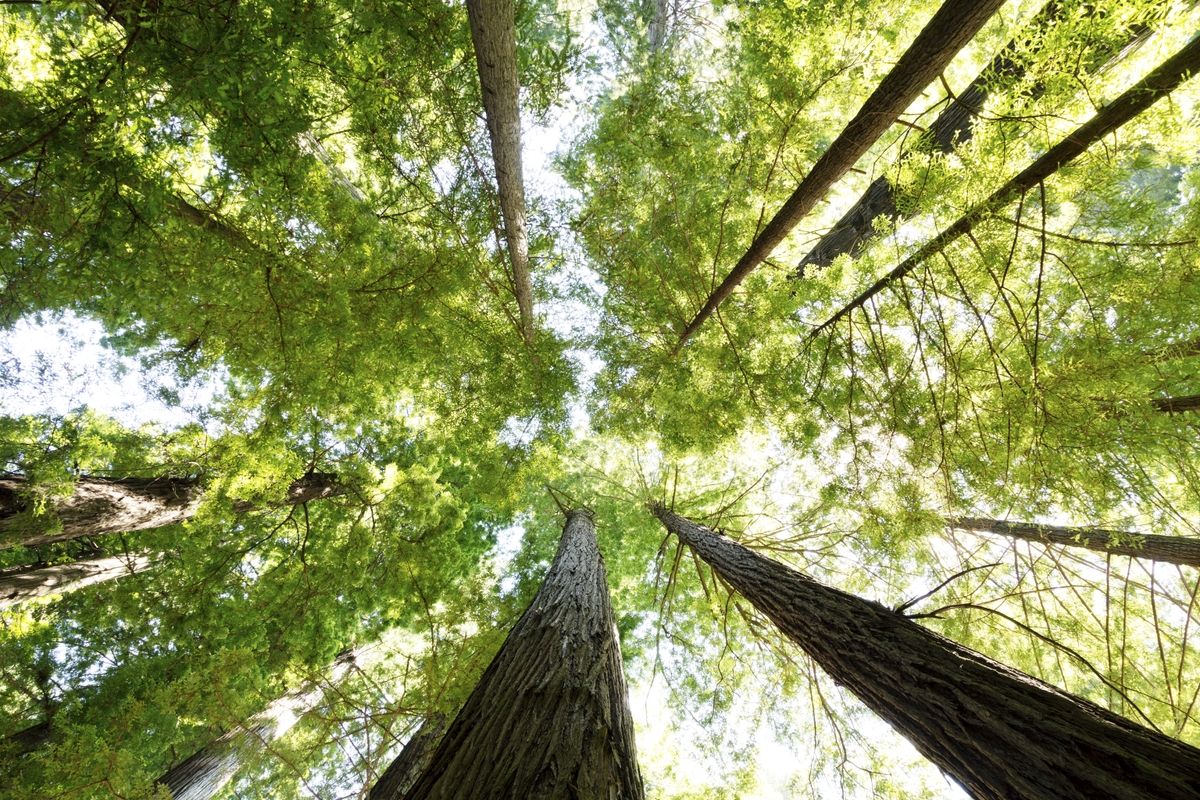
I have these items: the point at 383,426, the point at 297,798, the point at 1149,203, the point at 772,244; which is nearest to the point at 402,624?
the point at 297,798

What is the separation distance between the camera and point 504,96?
8.95 feet

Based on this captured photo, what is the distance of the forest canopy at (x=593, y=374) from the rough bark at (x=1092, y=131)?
0.02 m

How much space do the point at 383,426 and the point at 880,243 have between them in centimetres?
654

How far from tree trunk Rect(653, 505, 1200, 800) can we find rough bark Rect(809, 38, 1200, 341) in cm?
214

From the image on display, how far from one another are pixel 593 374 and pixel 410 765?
4617 mm

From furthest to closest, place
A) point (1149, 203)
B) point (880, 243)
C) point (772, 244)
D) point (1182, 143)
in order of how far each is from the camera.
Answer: point (880, 243)
point (772, 244)
point (1149, 203)
point (1182, 143)

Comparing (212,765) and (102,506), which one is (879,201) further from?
(212,765)

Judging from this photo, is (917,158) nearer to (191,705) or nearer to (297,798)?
(191,705)

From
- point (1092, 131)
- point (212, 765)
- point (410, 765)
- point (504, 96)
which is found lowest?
point (212, 765)

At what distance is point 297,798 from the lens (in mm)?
5508

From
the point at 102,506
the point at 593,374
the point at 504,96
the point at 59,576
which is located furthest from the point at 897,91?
the point at 59,576

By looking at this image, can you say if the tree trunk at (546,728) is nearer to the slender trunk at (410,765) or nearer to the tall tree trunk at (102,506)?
the slender trunk at (410,765)

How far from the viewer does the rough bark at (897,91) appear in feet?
5.83

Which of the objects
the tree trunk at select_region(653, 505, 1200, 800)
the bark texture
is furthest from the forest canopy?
the bark texture
